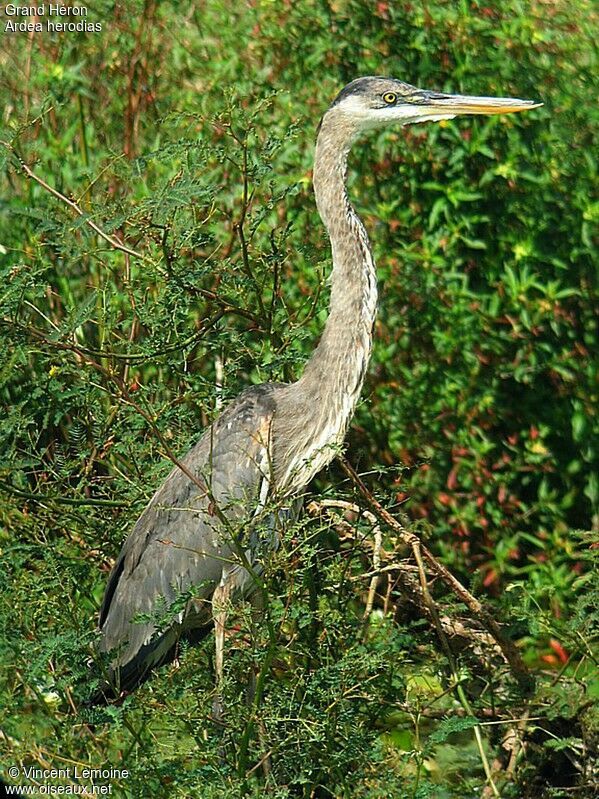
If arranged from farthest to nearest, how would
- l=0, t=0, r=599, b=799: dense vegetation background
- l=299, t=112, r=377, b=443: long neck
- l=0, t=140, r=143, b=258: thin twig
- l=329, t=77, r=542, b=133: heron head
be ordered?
l=329, t=77, r=542, b=133: heron head < l=299, t=112, r=377, b=443: long neck < l=0, t=0, r=599, b=799: dense vegetation background < l=0, t=140, r=143, b=258: thin twig

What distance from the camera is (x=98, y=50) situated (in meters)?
5.68

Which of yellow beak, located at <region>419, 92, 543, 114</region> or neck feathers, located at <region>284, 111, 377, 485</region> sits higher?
yellow beak, located at <region>419, 92, 543, 114</region>

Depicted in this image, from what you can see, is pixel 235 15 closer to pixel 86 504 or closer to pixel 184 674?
pixel 86 504

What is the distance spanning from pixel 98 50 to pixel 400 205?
145cm

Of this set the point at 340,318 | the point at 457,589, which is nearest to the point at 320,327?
the point at 340,318

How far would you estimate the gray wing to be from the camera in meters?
4.03

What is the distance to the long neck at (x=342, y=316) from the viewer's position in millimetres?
3998

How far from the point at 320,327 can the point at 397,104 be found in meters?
1.14

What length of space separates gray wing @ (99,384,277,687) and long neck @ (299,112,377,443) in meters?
0.18

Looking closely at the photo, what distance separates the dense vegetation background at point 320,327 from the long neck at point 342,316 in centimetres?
9

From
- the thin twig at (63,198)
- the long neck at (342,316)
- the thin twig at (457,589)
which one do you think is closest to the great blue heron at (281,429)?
the long neck at (342,316)

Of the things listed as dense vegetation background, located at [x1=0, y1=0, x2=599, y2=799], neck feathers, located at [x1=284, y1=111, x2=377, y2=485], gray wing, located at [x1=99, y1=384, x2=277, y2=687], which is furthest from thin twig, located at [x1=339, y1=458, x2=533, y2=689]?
gray wing, located at [x1=99, y1=384, x2=277, y2=687]

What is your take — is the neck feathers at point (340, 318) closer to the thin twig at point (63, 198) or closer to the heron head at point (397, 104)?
the heron head at point (397, 104)

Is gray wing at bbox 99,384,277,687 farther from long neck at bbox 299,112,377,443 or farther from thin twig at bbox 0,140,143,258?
thin twig at bbox 0,140,143,258
